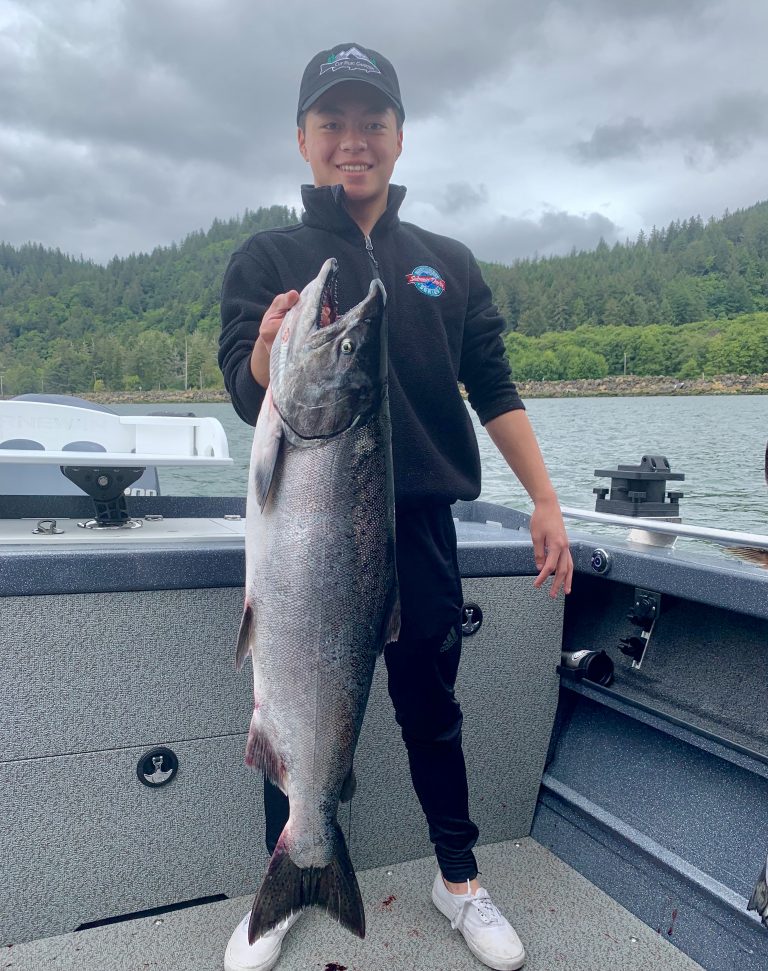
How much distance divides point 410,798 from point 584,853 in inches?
26.6

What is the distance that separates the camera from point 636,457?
1655cm

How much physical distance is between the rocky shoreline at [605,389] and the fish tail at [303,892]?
96.0 feet

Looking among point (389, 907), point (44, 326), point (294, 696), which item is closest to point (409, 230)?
point (294, 696)

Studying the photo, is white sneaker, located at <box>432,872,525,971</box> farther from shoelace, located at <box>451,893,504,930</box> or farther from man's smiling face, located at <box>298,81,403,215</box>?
man's smiling face, located at <box>298,81,403,215</box>

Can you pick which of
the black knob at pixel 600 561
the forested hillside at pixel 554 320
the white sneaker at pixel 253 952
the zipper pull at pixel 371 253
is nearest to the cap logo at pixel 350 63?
the zipper pull at pixel 371 253

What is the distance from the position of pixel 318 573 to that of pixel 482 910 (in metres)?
1.34

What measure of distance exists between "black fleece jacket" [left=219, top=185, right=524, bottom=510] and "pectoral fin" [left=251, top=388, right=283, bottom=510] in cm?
23

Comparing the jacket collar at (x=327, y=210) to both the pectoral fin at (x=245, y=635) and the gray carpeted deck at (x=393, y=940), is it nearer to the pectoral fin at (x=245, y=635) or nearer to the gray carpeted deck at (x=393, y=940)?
the pectoral fin at (x=245, y=635)

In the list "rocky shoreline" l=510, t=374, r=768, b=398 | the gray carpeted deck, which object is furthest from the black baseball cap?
"rocky shoreline" l=510, t=374, r=768, b=398

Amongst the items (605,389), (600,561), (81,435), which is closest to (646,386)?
(605,389)

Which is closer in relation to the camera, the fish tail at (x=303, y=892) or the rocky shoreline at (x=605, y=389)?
the fish tail at (x=303, y=892)

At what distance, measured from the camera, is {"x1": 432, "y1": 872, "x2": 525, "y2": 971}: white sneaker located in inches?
86.7

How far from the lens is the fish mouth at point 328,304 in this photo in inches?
62.6

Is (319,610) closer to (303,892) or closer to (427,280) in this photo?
(303,892)
